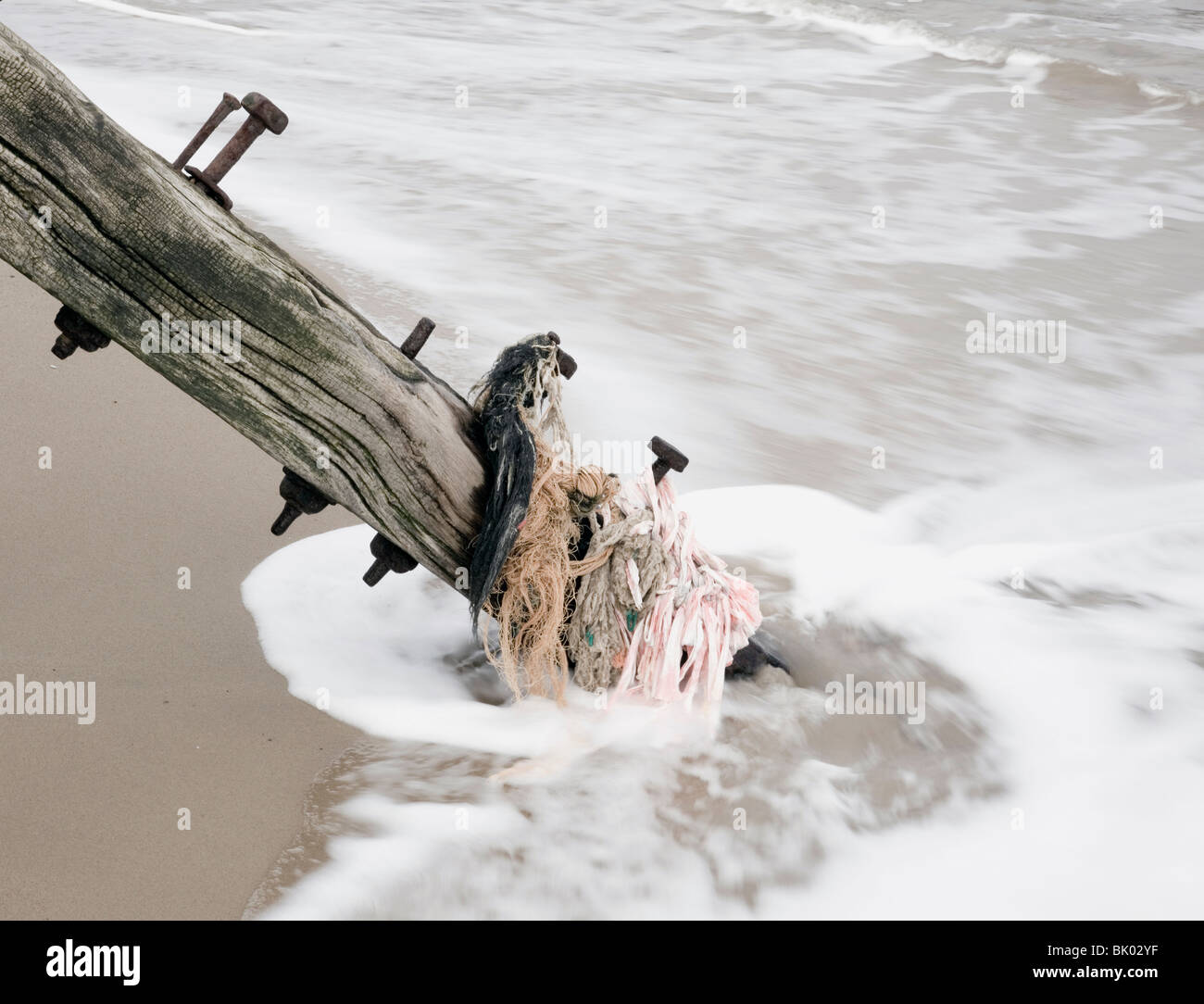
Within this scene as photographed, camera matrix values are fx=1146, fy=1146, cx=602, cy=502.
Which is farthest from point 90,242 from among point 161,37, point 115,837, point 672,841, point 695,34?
point 695,34

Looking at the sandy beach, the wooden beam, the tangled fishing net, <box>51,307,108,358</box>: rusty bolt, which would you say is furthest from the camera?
the tangled fishing net

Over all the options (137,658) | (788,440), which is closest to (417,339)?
(137,658)

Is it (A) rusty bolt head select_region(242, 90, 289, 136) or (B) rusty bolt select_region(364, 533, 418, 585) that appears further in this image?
(B) rusty bolt select_region(364, 533, 418, 585)

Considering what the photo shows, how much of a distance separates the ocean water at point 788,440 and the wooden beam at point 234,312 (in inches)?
25.0

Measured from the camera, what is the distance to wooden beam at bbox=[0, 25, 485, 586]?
1.87 metres

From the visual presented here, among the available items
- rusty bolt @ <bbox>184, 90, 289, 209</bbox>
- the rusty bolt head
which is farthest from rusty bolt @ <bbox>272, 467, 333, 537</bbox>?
the rusty bolt head

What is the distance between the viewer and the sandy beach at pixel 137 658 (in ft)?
7.64

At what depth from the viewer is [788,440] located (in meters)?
4.46

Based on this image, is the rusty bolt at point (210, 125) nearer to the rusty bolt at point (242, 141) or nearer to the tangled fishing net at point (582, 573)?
the rusty bolt at point (242, 141)

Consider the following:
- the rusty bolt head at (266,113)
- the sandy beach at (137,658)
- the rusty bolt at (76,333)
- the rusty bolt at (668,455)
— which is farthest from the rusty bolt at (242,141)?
the sandy beach at (137,658)

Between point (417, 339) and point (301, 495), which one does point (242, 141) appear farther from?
point (301, 495)

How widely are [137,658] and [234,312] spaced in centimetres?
116

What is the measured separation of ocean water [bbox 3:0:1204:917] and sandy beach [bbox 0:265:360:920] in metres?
0.11

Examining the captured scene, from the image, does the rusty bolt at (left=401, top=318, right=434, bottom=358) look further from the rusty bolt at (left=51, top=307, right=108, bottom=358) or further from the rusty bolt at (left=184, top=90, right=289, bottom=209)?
the rusty bolt at (left=51, top=307, right=108, bottom=358)
